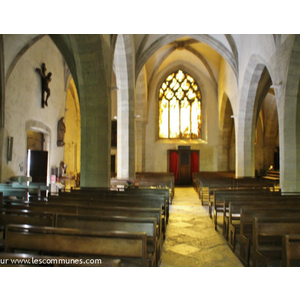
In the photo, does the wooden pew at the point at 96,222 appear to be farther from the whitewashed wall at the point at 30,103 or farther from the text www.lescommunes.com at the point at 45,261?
the whitewashed wall at the point at 30,103

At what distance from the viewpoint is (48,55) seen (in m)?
11.4

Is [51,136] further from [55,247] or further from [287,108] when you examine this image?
[55,247]

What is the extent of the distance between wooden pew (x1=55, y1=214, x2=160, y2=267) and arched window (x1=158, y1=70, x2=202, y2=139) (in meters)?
17.6

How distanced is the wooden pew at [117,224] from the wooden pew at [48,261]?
1.04 metres

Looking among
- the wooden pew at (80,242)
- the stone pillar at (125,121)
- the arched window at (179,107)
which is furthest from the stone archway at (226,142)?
the wooden pew at (80,242)

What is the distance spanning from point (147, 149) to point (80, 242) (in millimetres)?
17687

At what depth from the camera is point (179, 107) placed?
20516 mm

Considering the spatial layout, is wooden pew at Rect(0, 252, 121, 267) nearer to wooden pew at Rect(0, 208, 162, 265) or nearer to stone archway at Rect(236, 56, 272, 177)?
wooden pew at Rect(0, 208, 162, 265)

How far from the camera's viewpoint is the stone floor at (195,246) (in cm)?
359

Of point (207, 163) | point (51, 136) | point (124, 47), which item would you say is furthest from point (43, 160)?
point (207, 163)

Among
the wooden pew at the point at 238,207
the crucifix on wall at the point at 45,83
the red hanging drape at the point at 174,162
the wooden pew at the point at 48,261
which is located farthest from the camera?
the red hanging drape at the point at 174,162

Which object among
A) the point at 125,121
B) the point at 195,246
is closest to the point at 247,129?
the point at 125,121

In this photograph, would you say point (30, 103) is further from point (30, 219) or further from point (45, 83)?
point (30, 219)

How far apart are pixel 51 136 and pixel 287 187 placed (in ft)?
31.4
